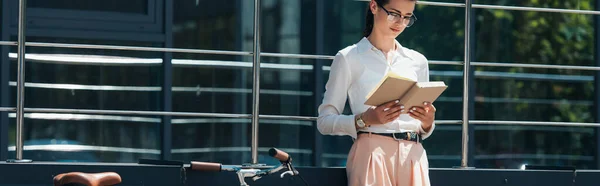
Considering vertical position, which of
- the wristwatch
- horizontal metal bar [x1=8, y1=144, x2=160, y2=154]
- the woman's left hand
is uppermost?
the woman's left hand

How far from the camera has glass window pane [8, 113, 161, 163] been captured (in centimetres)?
709

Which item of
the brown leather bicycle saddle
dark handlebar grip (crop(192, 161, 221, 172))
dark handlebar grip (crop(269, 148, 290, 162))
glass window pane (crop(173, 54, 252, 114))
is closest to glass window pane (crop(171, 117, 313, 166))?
glass window pane (crop(173, 54, 252, 114))

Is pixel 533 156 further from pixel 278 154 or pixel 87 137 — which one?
pixel 278 154

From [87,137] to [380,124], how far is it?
119 inches

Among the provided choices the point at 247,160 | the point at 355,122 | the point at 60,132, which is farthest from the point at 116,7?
the point at 355,122

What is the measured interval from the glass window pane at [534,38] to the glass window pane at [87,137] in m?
2.56

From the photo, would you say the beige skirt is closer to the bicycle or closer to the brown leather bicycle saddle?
the bicycle

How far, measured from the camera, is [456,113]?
823cm

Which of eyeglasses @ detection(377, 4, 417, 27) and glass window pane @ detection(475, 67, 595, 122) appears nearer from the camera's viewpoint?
eyeglasses @ detection(377, 4, 417, 27)

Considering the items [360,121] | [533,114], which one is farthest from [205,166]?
[533,114]

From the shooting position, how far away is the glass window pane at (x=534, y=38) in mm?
8695

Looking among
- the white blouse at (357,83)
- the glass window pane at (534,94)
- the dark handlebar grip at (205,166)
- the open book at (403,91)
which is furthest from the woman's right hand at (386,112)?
the glass window pane at (534,94)

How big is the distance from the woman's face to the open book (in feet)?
1.16

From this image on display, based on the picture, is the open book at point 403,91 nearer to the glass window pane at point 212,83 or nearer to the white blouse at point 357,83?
the white blouse at point 357,83
